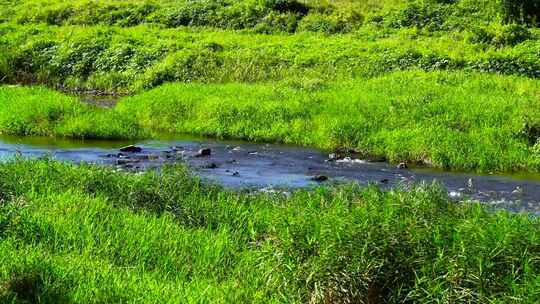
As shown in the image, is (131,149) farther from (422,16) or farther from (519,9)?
(422,16)

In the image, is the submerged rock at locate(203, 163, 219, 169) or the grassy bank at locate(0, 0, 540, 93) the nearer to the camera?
the submerged rock at locate(203, 163, 219, 169)

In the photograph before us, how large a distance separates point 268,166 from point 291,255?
11337mm

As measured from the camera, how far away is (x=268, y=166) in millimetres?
20344

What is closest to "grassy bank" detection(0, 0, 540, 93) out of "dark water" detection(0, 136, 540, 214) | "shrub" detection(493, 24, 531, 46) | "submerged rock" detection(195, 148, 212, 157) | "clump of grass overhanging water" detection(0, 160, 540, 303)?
"shrub" detection(493, 24, 531, 46)

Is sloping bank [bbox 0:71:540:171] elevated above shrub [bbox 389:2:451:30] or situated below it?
below

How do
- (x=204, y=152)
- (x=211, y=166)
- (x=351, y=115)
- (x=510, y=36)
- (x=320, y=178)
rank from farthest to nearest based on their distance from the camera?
(x=510, y=36) → (x=351, y=115) → (x=204, y=152) → (x=211, y=166) → (x=320, y=178)

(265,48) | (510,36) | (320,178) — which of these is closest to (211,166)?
(320,178)

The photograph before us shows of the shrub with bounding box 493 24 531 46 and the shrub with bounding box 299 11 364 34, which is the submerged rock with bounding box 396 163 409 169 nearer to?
the shrub with bounding box 493 24 531 46


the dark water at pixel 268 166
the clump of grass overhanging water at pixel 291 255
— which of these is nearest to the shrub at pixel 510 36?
the dark water at pixel 268 166

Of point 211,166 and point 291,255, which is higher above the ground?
point 291,255

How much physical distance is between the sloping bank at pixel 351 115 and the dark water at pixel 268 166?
938 millimetres

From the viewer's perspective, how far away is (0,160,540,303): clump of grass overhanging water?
8.45 metres

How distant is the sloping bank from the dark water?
94 cm

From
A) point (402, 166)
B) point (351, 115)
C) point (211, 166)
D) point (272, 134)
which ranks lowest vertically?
point (402, 166)
